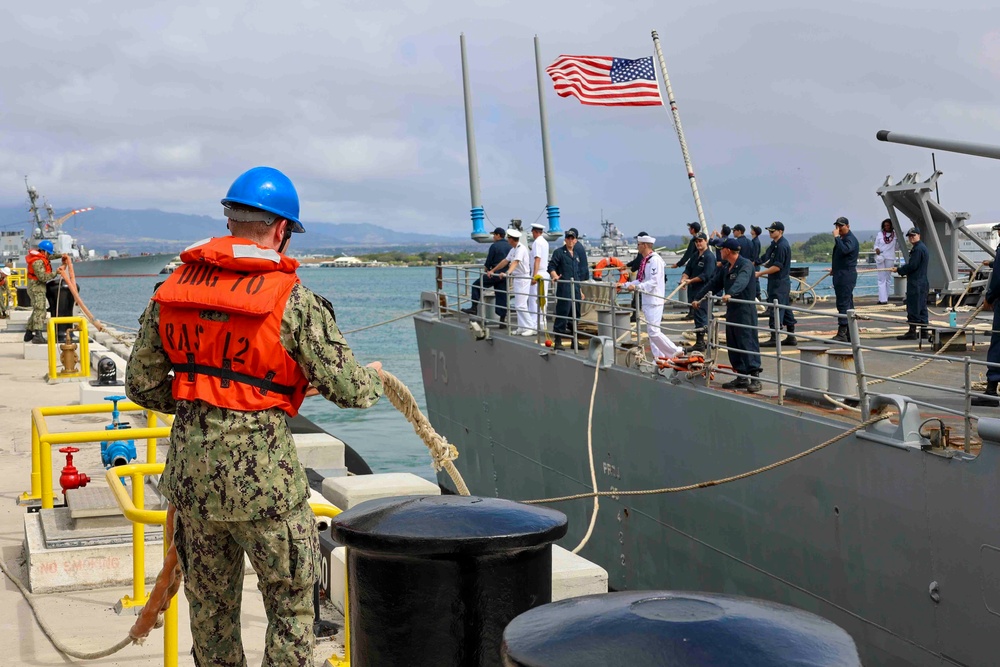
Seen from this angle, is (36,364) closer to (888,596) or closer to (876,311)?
(876,311)

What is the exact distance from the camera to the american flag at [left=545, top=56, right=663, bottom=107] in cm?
1623

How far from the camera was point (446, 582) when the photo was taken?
10.1ft

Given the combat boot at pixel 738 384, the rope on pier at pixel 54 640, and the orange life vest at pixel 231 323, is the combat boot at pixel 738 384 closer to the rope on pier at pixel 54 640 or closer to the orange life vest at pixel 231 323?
the rope on pier at pixel 54 640

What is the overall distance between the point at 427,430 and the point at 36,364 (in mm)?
15800

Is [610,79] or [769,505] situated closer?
[769,505]

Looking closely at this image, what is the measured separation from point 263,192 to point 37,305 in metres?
18.5

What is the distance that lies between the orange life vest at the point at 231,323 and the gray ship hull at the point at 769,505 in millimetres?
4513

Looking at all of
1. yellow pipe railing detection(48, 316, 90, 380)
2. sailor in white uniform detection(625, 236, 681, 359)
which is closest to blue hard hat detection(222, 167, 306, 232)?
sailor in white uniform detection(625, 236, 681, 359)

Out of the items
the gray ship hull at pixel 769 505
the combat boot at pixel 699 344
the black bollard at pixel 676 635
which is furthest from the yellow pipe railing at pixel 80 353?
the black bollard at pixel 676 635

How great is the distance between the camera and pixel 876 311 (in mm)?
16922

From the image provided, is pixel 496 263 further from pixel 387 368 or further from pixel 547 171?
pixel 387 368

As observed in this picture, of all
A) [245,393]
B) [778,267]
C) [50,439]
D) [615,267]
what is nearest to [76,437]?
[50,439]

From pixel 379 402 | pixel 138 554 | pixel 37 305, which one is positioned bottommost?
pixel 379 402

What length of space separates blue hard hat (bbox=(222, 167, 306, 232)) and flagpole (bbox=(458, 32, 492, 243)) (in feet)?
41.5
